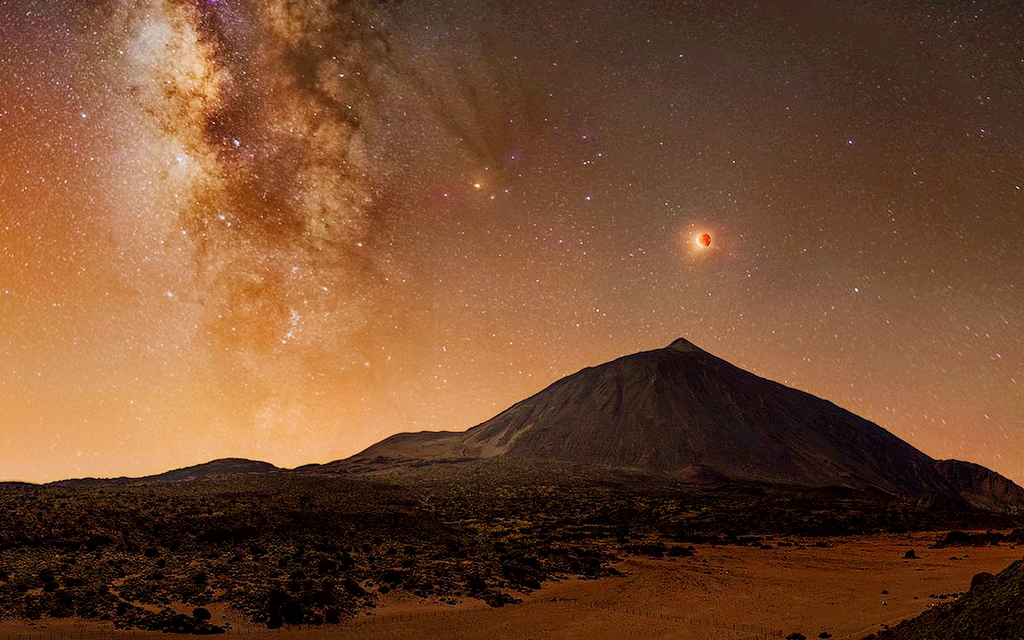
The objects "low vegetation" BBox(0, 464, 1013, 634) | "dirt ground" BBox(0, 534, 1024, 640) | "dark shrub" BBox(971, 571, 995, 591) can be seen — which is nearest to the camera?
"dark shrub" BBox(971, 571, 995, 591)

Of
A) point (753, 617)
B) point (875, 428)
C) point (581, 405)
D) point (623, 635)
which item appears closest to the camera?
point (623, 635)

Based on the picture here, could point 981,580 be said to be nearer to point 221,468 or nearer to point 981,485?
point 221,468

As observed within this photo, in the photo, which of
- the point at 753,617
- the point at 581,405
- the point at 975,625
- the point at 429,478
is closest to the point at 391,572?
the point at 753,617

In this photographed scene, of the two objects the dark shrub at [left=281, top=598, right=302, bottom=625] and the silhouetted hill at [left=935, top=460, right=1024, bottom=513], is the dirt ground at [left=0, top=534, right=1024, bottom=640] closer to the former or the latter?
the dark shrub at [left=281, top=598, right=302, bottom=625]

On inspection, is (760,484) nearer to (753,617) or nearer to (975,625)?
(753,617)

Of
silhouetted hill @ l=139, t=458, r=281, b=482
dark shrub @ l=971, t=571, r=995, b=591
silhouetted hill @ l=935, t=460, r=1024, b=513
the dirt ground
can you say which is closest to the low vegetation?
the dirt ground

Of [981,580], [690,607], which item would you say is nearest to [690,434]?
[690,607]
